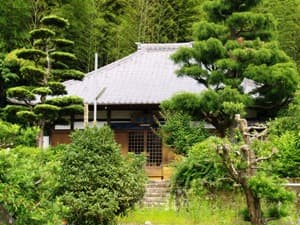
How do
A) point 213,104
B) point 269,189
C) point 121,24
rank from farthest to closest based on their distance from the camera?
point 121,24 → point 213,104 → point 269,189

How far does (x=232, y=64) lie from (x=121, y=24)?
11575mm

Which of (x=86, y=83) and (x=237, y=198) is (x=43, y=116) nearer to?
(x=86, y=83)

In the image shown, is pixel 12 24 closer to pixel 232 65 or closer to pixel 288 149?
pixel 232 65

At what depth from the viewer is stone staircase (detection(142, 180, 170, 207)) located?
14242mm

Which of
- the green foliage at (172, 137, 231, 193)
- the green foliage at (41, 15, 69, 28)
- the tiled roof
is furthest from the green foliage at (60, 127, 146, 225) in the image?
the tiled roof

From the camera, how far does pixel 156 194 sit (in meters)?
15.4

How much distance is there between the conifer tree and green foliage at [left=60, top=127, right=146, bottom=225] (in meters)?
4.49

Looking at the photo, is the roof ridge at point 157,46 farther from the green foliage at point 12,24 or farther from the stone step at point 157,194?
the stone step at point 157,194

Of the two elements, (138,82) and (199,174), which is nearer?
(199,174)

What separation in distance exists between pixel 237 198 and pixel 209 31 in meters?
6.84

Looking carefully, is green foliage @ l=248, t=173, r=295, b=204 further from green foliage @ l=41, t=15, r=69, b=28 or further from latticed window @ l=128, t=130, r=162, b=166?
latticed window @ l=128, t=130, r=162, b=166

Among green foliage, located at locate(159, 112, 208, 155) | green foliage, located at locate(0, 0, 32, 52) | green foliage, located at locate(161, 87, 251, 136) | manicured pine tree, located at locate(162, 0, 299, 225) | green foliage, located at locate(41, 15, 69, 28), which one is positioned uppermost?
green foliage, located at locate(0, 0, 32, 52)

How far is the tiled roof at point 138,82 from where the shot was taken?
1756 centimetres

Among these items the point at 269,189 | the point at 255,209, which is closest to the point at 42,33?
the point at 255,209
